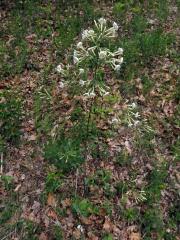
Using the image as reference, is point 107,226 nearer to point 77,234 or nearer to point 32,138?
point 77,234

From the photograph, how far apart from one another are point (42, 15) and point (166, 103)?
3571mm

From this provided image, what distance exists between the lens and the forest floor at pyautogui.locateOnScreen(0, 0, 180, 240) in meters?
5.33

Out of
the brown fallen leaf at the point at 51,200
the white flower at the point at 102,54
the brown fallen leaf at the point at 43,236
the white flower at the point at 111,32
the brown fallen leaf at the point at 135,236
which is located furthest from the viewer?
the brown fallen leaf at the point at 51,200

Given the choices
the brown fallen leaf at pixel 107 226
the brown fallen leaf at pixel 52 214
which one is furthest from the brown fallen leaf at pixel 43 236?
the brown fallen leaf at pixel 107 226

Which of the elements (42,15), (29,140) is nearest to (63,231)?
(29,140)

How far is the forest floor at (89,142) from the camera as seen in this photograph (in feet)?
17.5

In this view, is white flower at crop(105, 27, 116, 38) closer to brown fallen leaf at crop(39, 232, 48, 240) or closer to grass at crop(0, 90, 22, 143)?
grass at crop(0, 90, 22, 143)

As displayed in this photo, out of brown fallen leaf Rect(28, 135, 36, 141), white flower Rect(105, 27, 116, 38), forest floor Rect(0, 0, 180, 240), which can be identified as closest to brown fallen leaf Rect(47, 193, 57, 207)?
forest floor Rect(0, 0, 180, 240)

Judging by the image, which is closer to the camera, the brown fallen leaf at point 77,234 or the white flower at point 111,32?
the white flower at point 111,32

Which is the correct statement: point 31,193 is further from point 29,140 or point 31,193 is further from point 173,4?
point 173,4

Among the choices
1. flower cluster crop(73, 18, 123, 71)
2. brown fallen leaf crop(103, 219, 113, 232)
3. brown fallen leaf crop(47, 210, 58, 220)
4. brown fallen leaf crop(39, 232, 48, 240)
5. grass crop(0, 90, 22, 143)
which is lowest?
brown fallen leaf crop(103, 219, 113, 232)

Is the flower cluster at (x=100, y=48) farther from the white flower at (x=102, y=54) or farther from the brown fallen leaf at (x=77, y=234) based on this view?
the brown fallen leaf at (x=77, y=234)

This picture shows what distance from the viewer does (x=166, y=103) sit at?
698 cm

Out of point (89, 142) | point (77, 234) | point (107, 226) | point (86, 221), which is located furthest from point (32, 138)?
point (107, 226)
